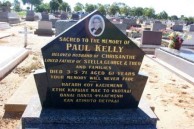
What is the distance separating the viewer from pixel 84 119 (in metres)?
3.45

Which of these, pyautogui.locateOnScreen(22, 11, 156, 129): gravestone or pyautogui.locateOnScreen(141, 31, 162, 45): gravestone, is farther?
pyautogui.locateOnScreen(141, 31, 162, 45): gravestone

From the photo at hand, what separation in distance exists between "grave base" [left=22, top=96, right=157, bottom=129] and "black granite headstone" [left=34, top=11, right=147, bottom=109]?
153 mm

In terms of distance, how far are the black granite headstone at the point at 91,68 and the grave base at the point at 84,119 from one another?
15 cm

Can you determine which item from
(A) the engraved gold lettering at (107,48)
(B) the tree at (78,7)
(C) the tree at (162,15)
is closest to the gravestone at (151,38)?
(A) the engraved gold lettering at (107,48)

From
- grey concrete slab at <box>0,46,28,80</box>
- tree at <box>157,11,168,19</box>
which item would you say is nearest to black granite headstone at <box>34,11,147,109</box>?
grey concrete slab at <box>0,46,28,80</box>

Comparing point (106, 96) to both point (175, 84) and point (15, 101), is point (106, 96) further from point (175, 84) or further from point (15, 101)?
point (175, 84)

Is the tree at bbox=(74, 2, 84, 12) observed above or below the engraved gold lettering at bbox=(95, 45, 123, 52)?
above

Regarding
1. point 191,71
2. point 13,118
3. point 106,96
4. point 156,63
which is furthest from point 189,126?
point 156,63

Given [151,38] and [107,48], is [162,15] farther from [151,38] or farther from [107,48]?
[107,48]

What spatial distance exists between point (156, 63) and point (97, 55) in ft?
23.4

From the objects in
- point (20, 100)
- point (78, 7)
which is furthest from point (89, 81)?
point (78, 7)

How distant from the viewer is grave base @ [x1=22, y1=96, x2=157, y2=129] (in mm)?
3402

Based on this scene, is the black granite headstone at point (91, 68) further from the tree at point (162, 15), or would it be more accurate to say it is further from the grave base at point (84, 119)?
the tree at point (162, 15)

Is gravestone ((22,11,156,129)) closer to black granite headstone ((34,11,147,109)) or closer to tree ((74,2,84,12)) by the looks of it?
black granite headstone ((34,11,147,109))
